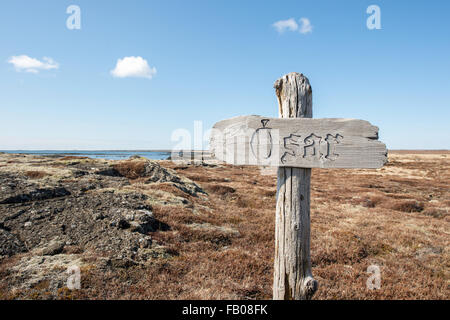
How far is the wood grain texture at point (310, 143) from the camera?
3283mm

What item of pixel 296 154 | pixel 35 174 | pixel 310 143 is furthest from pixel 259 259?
pixel 35 174

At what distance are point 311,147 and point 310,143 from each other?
0.06m

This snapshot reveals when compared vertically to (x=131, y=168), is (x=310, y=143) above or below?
above

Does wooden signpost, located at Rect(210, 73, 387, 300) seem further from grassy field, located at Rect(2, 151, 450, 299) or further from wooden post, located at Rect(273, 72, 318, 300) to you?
grassy field, located at Rect(2, 151, 450, 299)

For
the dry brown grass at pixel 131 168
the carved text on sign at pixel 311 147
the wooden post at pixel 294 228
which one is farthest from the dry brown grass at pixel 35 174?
the carved text on sign at pixel 311 147

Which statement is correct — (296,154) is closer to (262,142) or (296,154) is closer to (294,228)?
(262,142)

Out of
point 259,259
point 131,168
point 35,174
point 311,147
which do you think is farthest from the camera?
point 131,168

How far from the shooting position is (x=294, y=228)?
341 centimetres

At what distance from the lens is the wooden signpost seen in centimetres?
330

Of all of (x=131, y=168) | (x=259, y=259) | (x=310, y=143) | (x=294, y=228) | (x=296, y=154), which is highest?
(x=310, y=143)

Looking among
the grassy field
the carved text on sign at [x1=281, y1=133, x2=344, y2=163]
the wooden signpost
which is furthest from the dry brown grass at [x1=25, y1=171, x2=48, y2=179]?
the carved text on sign at [x1=281, y1=133, x2=344, y2=163]

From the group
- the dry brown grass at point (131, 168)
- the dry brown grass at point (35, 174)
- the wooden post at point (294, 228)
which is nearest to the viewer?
the wooden post at point (294, 228)

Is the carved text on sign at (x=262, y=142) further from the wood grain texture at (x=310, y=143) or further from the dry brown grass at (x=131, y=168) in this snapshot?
the dry brown grass at (x=131, y=168)
